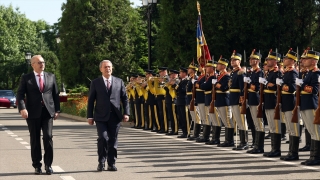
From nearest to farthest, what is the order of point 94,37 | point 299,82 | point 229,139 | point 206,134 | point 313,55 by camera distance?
point 313,55, point 299,82, point 229,139, point 206,134, point 94,37

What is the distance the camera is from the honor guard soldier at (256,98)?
1761cm

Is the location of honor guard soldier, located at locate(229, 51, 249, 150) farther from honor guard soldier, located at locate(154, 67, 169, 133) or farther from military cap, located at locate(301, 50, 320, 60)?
honor guard soldier, located at locate(154, 67, 169, 133)

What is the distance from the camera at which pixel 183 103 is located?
23594 millimetres

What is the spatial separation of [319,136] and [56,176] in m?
4.48

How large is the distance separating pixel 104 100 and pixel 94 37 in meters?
41.8

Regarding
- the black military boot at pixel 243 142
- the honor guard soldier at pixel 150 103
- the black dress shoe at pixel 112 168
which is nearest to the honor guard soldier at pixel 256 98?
the black military boot at pixel 243 142

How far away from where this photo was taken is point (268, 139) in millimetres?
22250

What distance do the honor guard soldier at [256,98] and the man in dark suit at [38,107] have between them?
15.5ft

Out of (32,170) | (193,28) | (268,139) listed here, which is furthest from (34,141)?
(193,28)

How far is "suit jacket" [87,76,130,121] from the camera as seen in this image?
47.6ft

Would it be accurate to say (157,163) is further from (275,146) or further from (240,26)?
(240,26)

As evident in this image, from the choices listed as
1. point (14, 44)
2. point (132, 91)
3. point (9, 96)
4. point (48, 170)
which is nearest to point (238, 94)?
point (48, 170)

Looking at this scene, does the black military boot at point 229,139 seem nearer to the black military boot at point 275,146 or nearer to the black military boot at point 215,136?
the black military boot at point 215,136

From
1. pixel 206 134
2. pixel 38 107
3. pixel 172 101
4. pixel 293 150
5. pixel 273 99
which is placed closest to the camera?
pixel 38 107
